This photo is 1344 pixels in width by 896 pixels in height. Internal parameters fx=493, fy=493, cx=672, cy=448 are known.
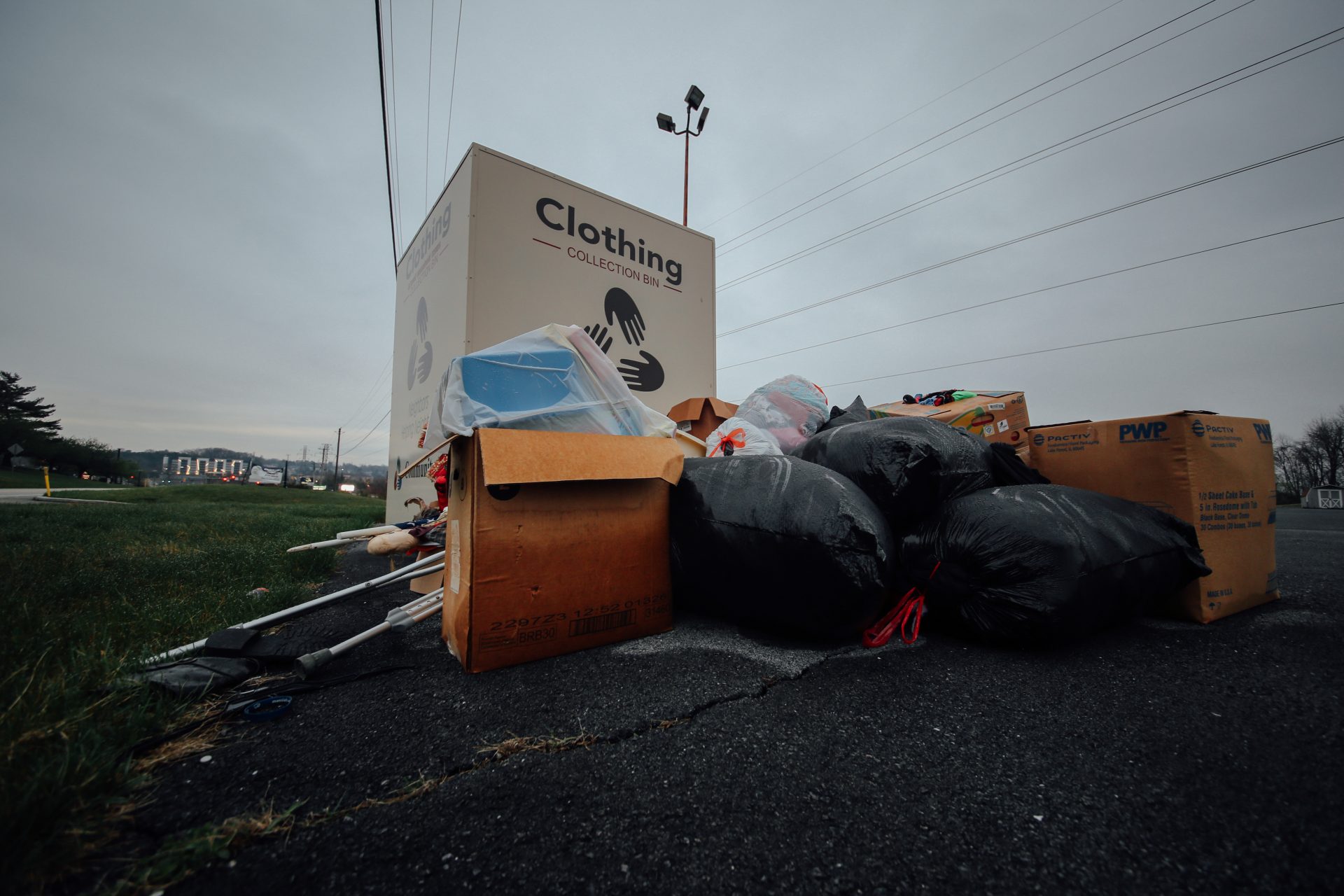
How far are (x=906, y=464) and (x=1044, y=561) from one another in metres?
0.45

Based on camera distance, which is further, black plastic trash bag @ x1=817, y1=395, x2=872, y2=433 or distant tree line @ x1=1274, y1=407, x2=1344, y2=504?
distant tree line @ x1=1274, y1=407, x2=1344, y2=504

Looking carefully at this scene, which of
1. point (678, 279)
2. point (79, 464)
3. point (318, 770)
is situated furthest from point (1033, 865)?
point (79, 464)

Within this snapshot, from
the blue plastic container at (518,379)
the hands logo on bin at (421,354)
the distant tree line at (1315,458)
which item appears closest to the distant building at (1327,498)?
the distant tree line at (1315,458)

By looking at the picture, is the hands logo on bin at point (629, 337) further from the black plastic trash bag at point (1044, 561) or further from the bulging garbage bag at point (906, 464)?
the black plastic trash bag at point (1044, 561)

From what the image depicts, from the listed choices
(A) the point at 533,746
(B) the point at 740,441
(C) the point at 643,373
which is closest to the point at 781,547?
(A) the point at 533,746

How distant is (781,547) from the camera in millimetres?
1431

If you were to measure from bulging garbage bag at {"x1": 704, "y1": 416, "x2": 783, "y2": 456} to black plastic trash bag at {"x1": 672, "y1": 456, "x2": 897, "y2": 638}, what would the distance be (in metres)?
0.55

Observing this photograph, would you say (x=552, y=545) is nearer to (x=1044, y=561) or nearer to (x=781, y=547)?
(x=781, y=547)

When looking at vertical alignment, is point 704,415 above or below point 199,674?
above

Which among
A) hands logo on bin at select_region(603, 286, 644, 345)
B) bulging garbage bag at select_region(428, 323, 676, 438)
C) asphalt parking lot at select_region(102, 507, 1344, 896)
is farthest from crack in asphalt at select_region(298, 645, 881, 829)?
hands logo on bin at select_region(603, 286, 644, 345)

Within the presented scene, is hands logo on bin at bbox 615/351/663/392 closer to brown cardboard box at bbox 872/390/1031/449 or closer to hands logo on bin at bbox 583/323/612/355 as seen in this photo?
hands logo on bin at bbox 583/323/612/355

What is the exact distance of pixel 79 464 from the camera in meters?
29.3

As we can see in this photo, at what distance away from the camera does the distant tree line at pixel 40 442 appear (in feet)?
81.3

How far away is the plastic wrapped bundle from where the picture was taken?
8.38 ft
